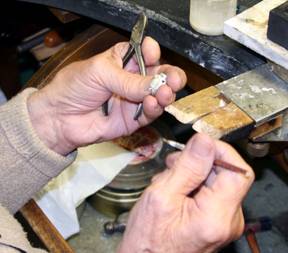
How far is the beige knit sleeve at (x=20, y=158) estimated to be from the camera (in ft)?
2.59

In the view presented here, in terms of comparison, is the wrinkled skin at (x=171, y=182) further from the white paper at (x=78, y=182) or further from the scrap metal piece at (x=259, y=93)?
the white paper at (x=78, y=182)

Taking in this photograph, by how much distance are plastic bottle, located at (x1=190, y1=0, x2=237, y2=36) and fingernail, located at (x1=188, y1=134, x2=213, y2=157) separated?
254 millimetres

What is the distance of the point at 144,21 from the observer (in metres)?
0.74

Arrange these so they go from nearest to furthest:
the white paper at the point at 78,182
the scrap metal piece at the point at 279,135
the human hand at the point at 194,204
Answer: the human hand at the point at 194,204
the scrap metal piece at the point at 279,135
the white paper at the point at 78,182

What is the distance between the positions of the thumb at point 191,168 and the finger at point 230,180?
0.01 meters

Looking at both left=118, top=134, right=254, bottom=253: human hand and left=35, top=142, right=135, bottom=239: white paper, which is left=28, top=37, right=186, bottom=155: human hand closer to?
left=118, top=134, right=254, bottom=253: human hand

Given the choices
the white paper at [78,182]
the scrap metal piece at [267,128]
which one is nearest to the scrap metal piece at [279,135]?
the scrap metal piece at [267,128]

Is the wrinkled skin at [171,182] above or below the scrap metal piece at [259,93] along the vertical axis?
below

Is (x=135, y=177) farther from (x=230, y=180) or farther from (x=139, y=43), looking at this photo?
(x=230, y=180)

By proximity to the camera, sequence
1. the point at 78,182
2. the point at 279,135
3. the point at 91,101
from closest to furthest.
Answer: the point at 279,135
the point at 91,101
the point at 78,182

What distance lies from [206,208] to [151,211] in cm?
7

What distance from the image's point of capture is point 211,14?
750 mm

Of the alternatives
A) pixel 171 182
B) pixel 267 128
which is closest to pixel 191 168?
pixel 171 182

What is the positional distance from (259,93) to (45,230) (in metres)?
0.37
